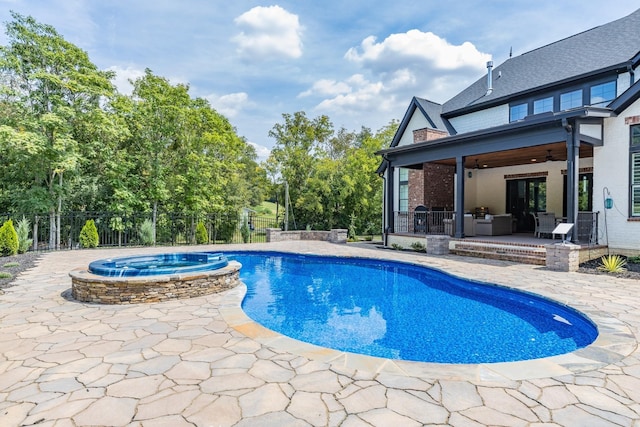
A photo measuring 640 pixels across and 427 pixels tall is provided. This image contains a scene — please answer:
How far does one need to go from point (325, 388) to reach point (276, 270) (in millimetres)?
7740

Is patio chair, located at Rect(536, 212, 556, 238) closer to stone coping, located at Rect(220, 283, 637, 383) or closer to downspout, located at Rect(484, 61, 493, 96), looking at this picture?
downspout, located at Rect(484, 61, 493, 96)

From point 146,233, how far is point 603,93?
58.0ft

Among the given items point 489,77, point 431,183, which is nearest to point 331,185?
point 431,183

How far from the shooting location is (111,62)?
14570mm

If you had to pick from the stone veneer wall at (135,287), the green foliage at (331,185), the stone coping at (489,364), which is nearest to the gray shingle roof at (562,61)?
the green foliage at (331,185)

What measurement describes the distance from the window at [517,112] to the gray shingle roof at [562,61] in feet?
1.85

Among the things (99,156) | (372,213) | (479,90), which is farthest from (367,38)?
(99,156)

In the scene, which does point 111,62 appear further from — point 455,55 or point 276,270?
Result: point 455,55

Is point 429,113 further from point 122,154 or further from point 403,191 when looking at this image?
point 122,154

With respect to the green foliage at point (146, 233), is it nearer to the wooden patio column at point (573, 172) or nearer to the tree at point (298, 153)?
the tree at point (298, 153)

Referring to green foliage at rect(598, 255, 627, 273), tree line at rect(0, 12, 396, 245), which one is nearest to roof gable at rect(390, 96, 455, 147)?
tree line at rect(0, 12, 396, 245)

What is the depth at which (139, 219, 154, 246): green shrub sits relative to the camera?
Answer: 14.5 m

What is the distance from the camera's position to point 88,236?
13227mm

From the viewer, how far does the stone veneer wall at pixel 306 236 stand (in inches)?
653
